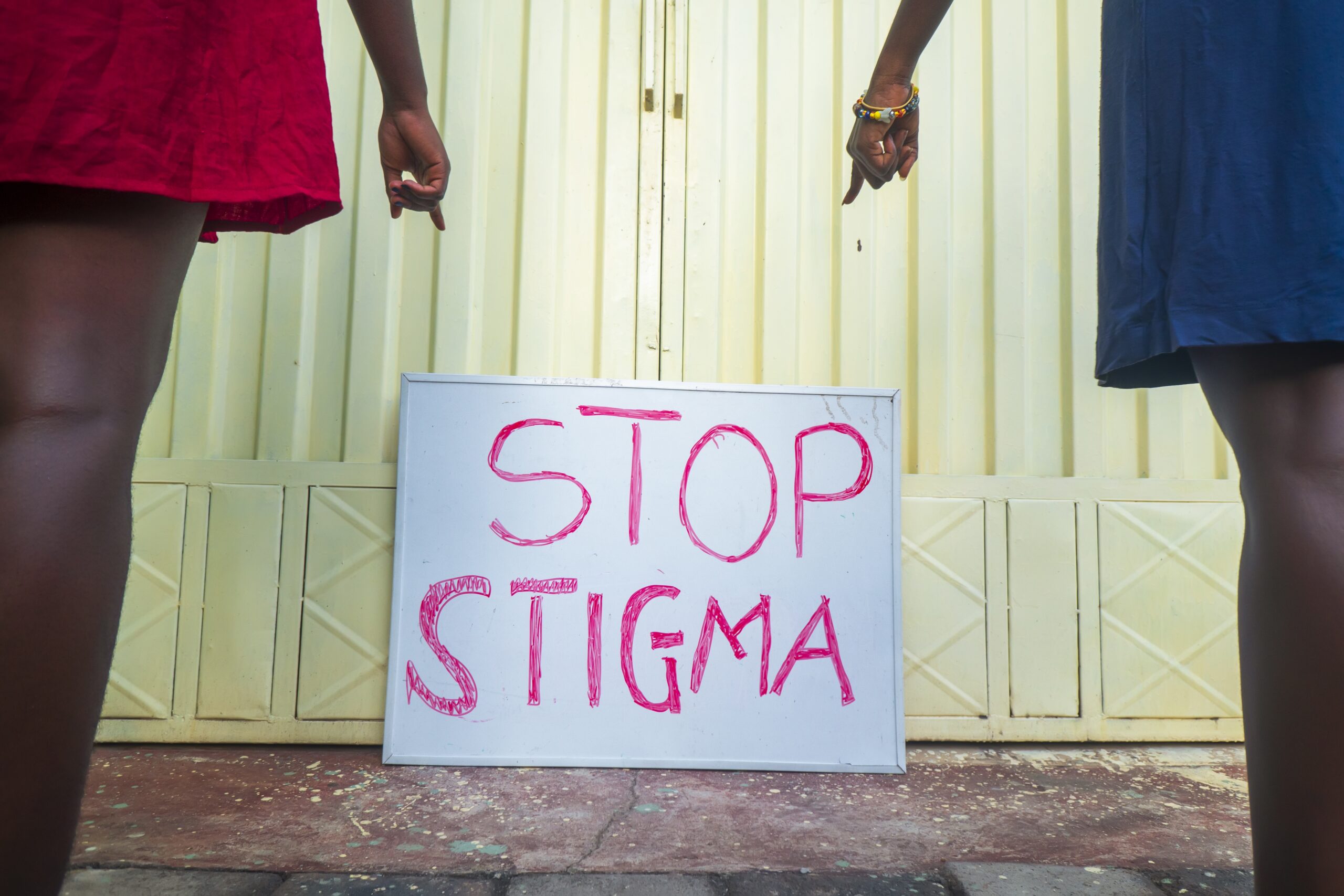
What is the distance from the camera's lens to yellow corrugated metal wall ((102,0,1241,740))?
1673 mm

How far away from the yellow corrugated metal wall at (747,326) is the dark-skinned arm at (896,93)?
0.66m

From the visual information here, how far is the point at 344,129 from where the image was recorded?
1.74m

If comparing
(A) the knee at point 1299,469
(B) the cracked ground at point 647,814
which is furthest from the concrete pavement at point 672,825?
(A) the knee at point 1299,469

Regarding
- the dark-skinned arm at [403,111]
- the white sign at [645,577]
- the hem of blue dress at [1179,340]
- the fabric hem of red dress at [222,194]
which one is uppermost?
the dark-skinned arm at [403,111]

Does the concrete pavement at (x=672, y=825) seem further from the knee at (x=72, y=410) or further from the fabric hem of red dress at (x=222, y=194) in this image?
the fabric hem of red dress at (x=222, y=194)

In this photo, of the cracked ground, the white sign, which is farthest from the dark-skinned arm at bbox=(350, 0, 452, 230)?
the cracked ground

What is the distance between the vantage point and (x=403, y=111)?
3.15 ft

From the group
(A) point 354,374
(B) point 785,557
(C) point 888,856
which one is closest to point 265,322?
(A) point 354,374

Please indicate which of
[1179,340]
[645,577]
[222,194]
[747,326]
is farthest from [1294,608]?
[747,326]

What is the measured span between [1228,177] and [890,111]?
0.51 m

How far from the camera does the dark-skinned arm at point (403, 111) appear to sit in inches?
35.6

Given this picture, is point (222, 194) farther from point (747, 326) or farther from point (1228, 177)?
point (747, 326)

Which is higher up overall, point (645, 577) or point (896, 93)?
point (896, 93)

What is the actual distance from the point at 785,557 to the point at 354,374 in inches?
39.8
